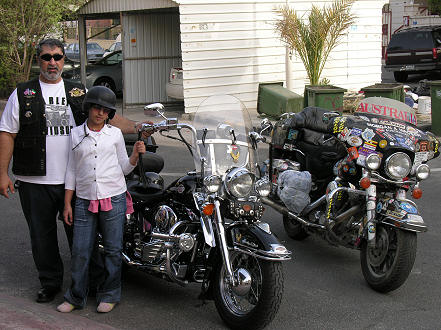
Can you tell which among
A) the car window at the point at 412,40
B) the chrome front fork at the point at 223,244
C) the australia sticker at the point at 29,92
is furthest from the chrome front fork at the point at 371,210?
the car window at the point at 412,40

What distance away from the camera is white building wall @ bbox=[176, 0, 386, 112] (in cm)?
1576

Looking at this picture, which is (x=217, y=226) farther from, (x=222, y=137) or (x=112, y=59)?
(x=112, y=59)

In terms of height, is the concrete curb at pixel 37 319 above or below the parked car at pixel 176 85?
below

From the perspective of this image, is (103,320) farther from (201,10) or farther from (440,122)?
(201,10)

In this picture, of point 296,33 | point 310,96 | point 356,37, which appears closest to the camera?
point 310,96

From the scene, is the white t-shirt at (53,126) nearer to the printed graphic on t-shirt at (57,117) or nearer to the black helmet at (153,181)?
the printed graphic on t-shirt at (57,117)

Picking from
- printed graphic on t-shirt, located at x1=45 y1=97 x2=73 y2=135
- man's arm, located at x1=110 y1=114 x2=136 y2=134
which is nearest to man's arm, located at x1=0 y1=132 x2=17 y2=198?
printed graphic on t-shirt, located at x1=45 y1=97 x2=73 y2=135

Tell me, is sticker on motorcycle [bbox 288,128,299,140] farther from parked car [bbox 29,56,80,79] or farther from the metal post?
parked car [bbox 29,56,80,79]

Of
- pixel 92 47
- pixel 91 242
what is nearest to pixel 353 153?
pixel 91 242

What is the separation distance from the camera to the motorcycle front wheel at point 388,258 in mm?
5199

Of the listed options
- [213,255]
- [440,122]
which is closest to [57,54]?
[213,255]

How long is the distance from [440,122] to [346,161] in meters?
7.77

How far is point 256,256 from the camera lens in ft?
14.5

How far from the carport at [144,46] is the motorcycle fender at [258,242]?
1277 centimetres
